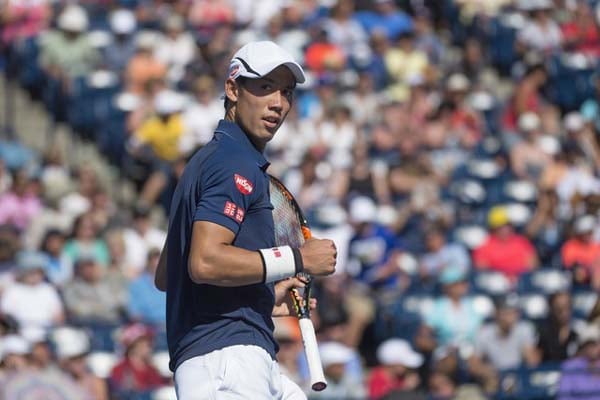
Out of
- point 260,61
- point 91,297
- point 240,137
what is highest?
point 91,297

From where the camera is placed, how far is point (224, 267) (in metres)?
4.60

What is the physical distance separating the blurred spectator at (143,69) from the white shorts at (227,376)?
9.33 metres

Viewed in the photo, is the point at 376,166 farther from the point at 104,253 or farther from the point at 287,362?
the point at 287,362

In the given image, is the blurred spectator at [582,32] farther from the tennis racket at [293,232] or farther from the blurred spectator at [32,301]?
the tennis racket at [293,232]

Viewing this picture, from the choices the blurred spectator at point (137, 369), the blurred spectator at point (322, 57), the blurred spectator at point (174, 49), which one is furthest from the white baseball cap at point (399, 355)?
the blurred spectator at point (322, 57)

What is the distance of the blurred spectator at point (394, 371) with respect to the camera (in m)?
10.3

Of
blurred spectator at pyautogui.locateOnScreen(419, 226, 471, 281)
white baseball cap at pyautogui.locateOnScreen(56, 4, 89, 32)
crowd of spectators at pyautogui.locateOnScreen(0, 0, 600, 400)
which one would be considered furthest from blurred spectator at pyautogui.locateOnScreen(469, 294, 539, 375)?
white baseball cap at pyautogui.locateOnScreen(56, 4, 89, 32)

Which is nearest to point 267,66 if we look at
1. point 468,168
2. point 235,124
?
point 235,124

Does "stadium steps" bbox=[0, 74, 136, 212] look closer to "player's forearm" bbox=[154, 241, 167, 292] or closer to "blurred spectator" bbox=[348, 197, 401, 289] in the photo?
"blurred spectator" bbox=[348, 197, 401, 289]

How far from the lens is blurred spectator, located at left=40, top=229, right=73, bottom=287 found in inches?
444

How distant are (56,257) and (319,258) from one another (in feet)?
22.7

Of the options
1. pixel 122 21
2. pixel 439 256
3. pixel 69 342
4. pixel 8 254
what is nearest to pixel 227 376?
pixel 69 342

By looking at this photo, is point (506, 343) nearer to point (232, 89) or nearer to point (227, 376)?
point (232, 89)

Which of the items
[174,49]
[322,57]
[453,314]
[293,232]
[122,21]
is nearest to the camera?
[293,232]
